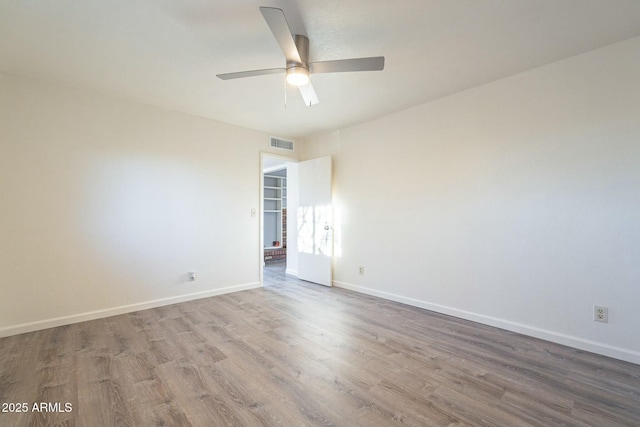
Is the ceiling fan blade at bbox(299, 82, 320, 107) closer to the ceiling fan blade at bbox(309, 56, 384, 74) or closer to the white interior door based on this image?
the ceiling fan blade at bbox(309, 56, 384, 74)

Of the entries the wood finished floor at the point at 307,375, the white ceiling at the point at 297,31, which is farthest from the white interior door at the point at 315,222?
the white ceiling at the point at 297,31

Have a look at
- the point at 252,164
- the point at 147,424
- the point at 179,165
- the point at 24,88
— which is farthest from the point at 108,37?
the point at 147,424

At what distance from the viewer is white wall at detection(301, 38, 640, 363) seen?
231 cm

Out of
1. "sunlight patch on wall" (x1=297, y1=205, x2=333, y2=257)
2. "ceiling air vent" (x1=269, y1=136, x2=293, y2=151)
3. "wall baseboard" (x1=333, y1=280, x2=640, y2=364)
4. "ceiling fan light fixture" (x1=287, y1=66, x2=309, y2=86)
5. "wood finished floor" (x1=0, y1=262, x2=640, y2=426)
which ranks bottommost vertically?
"wood finished floor" (x1=0, y1=262, x2=640, y2=426)

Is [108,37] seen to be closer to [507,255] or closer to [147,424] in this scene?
[147,424]

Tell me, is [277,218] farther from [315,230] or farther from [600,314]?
[600,314]

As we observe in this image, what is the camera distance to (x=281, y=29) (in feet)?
5.63

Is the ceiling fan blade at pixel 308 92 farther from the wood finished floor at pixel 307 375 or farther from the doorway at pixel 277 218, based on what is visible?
the doorway at pixel 277 218

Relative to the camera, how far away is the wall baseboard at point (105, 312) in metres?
2.78

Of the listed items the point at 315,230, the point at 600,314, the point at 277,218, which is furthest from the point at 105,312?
the point at 277,218

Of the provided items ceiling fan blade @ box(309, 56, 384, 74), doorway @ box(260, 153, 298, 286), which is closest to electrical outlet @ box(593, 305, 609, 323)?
ceiling fan blade @ box(309, 56, 384, 74)

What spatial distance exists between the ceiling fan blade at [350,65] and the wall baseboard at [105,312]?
3415mm

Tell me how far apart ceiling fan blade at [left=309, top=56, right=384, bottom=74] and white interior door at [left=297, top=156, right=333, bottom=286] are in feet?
8.20

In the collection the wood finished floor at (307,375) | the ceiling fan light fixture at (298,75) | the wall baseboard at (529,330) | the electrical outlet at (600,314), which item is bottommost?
the wood finished floor at (307,375)
